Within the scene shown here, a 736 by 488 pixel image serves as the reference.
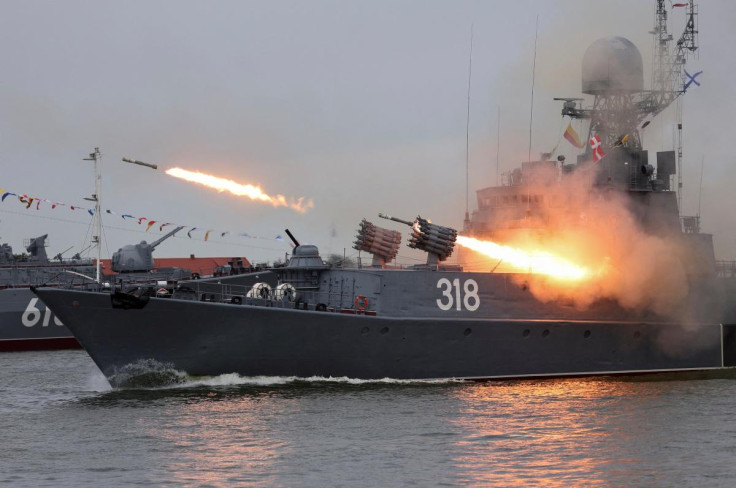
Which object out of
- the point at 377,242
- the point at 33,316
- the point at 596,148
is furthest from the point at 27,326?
the point at 596,148

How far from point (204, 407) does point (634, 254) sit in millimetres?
13721

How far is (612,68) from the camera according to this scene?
117 ft

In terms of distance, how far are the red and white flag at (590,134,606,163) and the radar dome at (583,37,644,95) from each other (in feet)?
6.40

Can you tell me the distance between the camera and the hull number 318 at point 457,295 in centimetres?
3025

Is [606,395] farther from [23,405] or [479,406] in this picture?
[23,405]

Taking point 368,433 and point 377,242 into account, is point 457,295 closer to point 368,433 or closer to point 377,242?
point 377,242

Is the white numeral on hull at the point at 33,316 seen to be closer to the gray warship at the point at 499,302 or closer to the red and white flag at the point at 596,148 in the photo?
the gray warship at the point at 499,302

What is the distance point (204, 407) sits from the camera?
25.5 m

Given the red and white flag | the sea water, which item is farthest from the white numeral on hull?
the red and white flag

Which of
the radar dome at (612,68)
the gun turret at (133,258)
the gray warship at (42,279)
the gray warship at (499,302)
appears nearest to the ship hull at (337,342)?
the gray warship at (499,302)

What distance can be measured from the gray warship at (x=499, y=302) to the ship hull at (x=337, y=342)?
36mm

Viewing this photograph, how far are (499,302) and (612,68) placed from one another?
10.0 m

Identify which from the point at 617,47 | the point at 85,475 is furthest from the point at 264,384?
the point at 617,47

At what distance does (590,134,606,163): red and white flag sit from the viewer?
112ft
